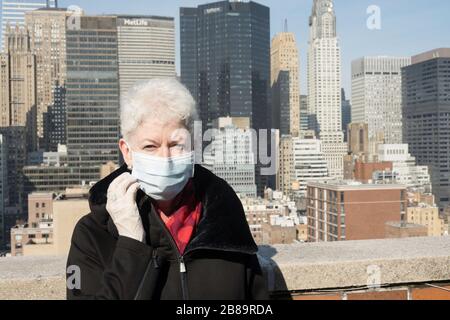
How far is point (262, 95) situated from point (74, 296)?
448 feet

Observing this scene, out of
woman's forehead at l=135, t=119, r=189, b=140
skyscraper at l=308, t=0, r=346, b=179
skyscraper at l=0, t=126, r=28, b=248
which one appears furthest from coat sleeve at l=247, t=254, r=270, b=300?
skyscraper at l=308, t=0, r=346, b=179

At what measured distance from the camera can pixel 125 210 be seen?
164 centimetres

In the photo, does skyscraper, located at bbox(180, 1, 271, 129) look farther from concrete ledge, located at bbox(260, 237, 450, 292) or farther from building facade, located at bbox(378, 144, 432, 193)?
concrete ledge, located at bbox(260, 237, 450, 292)

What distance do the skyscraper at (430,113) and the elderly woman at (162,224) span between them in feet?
345

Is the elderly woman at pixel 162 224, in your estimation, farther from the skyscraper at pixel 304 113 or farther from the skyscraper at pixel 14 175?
the skyscraper at pixel 304 113

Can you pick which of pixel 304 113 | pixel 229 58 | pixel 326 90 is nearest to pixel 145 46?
pixel 229 58

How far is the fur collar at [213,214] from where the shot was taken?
5.65ft

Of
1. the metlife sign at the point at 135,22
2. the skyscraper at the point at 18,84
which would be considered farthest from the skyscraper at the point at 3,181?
the metlife sign at the point at 135,22

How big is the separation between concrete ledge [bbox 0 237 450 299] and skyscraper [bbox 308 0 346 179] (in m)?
116

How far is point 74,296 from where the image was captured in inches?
67.2

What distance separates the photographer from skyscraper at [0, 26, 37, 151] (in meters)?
108

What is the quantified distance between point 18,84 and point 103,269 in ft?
395
